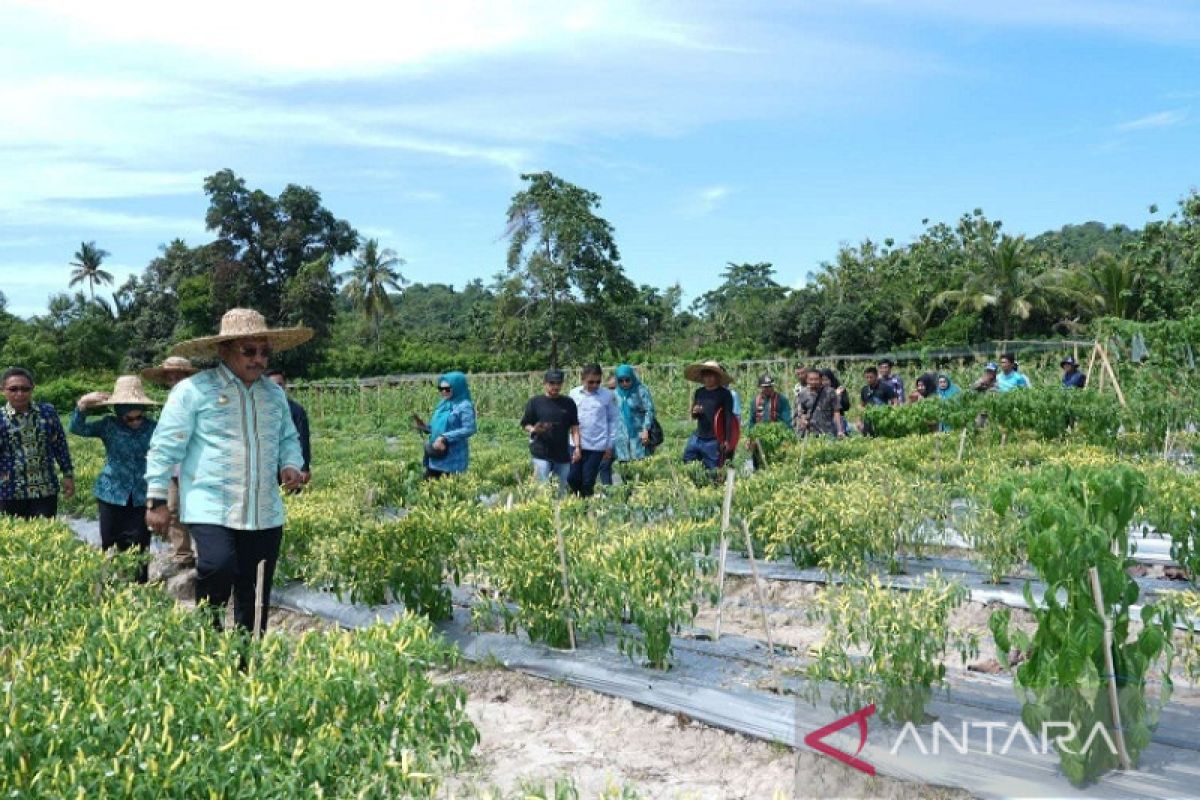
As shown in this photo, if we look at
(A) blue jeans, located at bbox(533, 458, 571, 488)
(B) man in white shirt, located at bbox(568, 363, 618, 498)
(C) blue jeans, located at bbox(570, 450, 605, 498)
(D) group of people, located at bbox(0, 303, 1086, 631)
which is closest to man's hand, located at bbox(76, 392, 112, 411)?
(D) group of people, located at bbox(0, 303, 1086, 631)

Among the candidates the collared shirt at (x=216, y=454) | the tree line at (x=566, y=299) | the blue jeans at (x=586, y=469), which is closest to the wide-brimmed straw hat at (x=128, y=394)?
the collared shirt at (x=216, y=454)

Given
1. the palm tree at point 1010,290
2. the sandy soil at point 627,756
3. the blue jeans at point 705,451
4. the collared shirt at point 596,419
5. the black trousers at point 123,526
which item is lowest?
the sandy soil at point 627,756

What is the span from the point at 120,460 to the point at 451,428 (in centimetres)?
261

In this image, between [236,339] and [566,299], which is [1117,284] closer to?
[566,299]

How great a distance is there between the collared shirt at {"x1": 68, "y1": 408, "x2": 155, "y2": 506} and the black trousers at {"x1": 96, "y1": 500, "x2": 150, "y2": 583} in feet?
0.24

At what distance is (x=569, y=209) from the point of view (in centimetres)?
3775

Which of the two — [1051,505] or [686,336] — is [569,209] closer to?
[686,336]

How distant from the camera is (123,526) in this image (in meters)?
6.79

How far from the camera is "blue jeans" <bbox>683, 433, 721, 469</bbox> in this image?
373 inches

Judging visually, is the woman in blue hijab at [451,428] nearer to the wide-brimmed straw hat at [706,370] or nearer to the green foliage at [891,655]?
the wide-brimmed straw hat at [706,370]

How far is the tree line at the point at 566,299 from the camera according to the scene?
1490 inches

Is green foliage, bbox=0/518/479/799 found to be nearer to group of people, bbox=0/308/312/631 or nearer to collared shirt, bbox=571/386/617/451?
group of people, bbox=0/308/312/631

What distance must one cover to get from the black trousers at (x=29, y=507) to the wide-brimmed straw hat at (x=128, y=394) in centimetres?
94

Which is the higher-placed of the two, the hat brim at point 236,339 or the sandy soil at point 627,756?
the hat brim at point 236,339
